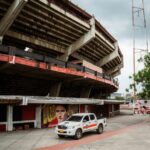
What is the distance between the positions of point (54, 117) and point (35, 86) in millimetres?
6757

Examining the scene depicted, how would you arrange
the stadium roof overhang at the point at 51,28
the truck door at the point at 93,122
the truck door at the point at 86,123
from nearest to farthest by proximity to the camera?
the truck door at the point at 86,123
the truck door at the point at 93,122
the stadium roof overhang at the point at 51,28

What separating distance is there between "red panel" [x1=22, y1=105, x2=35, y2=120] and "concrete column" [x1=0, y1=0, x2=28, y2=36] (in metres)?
7.82

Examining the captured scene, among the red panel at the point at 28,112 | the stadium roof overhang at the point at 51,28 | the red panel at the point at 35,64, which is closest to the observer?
the red panel at the point at 35,64

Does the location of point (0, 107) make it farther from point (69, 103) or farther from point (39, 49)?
point (39, 49)

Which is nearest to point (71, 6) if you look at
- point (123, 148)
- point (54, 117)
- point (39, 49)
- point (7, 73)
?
point (39, 49)

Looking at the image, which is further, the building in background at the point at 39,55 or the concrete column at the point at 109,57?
the concrete column at the point at 109,57

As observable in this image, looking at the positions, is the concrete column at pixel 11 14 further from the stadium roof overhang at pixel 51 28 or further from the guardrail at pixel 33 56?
the guardrail at pixel 33 56

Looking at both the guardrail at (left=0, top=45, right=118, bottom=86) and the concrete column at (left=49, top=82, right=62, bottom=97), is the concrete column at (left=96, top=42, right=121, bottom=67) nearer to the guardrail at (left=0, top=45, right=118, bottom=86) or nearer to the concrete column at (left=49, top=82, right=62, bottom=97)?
the guardrail at (left=0, top=45, right=118, bottom=86)

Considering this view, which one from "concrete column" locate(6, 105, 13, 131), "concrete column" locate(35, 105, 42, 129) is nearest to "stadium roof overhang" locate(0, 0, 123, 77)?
"concrete column" locate(6, 105, 13, 131)

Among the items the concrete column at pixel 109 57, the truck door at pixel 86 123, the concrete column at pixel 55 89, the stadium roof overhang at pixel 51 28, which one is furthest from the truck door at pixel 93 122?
the concrete column at pixel 109 57

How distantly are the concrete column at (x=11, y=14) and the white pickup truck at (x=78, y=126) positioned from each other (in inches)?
431

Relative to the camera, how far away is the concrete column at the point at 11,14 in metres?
23.8

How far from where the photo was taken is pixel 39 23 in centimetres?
2962

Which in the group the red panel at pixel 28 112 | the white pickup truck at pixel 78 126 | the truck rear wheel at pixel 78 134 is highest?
the red panel at pixel 28 112
